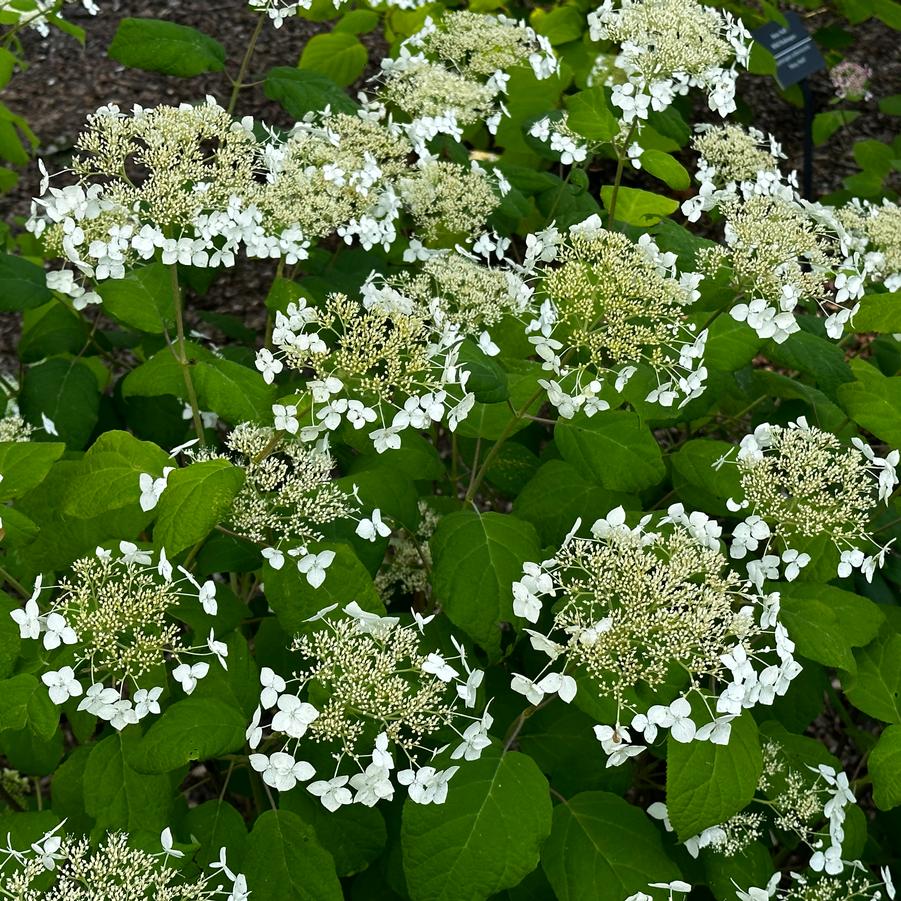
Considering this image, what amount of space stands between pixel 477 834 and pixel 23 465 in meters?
1.17

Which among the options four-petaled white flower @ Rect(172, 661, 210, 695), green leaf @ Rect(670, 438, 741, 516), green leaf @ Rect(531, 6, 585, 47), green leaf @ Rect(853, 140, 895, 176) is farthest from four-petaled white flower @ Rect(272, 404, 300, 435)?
green leaf @ Rect(853, 140, 895, 176)

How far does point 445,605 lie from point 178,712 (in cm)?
59

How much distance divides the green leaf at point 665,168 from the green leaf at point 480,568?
1288 mm

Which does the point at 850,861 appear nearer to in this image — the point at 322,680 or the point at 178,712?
the point at 322,680

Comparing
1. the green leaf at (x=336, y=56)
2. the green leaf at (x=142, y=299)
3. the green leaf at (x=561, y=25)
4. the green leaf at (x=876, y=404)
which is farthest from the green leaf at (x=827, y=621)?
the green leaf at (x=561, y=25)

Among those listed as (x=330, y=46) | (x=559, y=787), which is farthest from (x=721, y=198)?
(x=330, y=46)

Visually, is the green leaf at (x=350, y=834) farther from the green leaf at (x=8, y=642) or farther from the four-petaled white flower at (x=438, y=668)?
the green leaf at (x=8, y=642)

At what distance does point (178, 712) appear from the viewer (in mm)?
1874

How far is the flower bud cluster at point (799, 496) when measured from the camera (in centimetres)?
220

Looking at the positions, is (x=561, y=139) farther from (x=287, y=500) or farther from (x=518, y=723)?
(x=518, y=723)

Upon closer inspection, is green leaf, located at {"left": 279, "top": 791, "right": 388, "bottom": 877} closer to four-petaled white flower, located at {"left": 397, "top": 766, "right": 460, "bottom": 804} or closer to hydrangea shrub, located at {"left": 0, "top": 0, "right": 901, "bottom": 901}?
hydrangea shrub, located at {"left": 0, "top": 0, "right": 901, "bottom": 901}

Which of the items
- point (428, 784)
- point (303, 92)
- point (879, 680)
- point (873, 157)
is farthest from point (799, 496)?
point (873, 157)

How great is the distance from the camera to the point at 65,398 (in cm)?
295

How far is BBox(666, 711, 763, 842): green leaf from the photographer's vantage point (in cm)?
192
